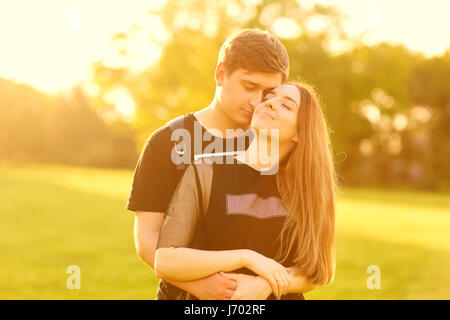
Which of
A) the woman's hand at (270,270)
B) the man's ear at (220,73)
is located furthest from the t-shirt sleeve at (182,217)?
the man's ear at (220,73)

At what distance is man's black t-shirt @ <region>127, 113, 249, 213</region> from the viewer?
11.0 feet

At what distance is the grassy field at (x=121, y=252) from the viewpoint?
915cm

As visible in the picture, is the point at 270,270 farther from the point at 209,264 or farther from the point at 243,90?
the point at 243,90

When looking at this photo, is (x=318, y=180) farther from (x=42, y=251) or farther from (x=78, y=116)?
(x=78, y=116)

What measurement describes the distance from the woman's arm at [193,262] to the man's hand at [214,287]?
35mm

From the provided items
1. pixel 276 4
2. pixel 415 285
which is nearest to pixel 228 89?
pixel 415 285

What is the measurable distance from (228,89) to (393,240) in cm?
1254

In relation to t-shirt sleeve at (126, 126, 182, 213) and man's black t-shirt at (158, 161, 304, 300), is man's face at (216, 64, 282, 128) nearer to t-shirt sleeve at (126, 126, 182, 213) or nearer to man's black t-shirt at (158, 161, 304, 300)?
t-shirt sleeve at (126, 126, 182, 213)

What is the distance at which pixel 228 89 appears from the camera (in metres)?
3.51

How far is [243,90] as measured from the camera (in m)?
3.45

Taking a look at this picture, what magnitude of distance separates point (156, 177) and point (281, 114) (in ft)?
2.86

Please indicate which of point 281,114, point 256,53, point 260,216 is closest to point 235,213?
point 260,216

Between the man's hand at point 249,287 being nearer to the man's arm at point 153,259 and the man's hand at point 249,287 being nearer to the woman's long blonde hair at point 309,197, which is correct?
the man's arm at point 153,259
